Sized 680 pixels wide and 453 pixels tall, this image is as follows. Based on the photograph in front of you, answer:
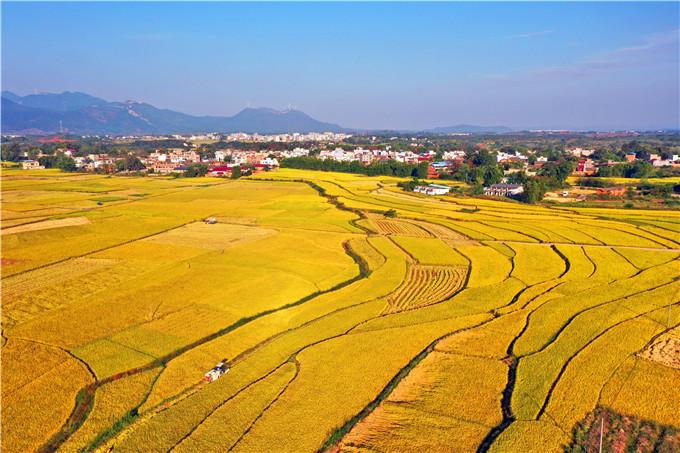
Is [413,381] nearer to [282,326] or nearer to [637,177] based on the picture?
[282,326]

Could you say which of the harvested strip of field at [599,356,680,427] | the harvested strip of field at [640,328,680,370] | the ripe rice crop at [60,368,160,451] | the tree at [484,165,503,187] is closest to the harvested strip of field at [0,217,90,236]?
the ripe rice crop at [60,368,160,451]

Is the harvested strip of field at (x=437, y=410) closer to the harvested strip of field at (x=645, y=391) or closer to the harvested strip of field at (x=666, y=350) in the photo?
the harvested strip of field at (x=645, y=391)

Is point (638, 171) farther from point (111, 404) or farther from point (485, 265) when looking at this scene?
point (111, 404)

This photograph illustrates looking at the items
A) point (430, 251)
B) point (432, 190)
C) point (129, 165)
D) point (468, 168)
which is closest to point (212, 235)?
point (430, 251)

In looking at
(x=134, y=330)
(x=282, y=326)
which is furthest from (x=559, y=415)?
(x=134, y=330)

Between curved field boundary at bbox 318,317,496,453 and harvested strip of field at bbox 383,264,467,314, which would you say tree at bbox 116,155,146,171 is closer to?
harvested strip of field at bbox 383,264,467,314

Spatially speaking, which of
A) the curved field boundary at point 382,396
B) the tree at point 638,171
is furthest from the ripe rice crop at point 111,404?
the tree at point 638,171

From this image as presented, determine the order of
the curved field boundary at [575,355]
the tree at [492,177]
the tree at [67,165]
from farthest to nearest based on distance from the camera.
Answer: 1. the tree at [67,165]
2. the tree at [492,177]
3. the curved field boundary at [575,355]
